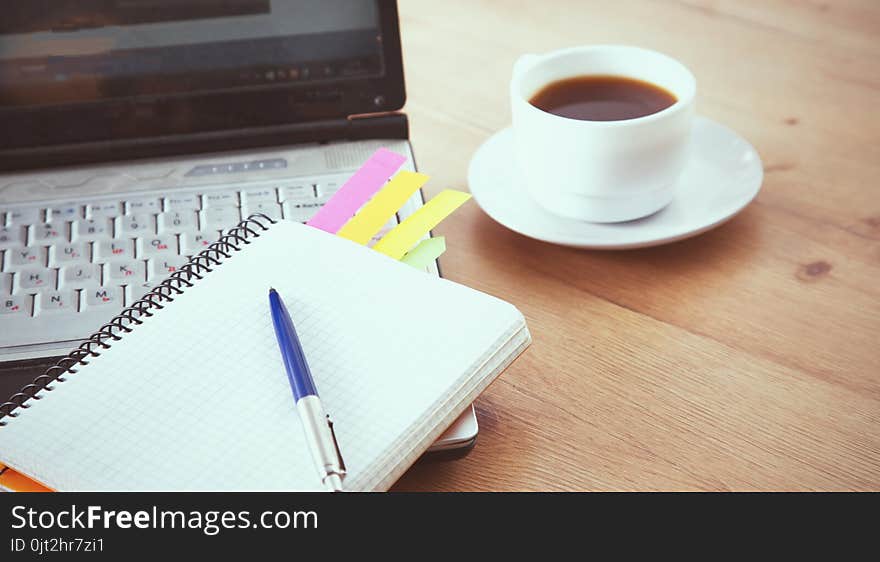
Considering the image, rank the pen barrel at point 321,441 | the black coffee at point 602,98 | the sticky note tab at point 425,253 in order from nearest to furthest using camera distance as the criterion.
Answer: the pen barrel at point 321,441
the sticky note tab at point 425,253
the black coffee at point 602,98

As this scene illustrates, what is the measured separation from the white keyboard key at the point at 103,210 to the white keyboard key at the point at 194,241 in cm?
6

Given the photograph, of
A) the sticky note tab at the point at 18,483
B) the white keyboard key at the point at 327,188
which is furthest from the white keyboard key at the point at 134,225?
the sticky note tab at the point at 18,483

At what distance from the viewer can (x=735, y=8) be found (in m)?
0.87

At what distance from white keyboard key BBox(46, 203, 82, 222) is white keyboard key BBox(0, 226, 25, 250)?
2 centimetres

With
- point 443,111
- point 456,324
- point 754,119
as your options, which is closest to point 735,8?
point 754,119

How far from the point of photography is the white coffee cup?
54 centimetres

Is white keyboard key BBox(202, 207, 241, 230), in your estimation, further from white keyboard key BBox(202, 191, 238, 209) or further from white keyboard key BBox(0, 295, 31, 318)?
white keyboard key BBox(0, 295, 31, 318)

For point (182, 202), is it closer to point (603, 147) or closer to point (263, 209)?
point (263, 209)

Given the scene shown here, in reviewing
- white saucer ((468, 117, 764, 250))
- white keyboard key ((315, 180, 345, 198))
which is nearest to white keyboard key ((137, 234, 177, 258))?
white keyboard key ((315, 180, 345, 198))

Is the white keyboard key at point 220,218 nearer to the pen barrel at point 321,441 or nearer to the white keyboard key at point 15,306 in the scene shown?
the white keyboard key at point 15,306

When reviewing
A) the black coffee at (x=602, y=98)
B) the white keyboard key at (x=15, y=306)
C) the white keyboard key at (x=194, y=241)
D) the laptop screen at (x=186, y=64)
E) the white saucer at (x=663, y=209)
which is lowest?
the white saucer at (x=663, y=209)

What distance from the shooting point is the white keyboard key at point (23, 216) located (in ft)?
1.95
